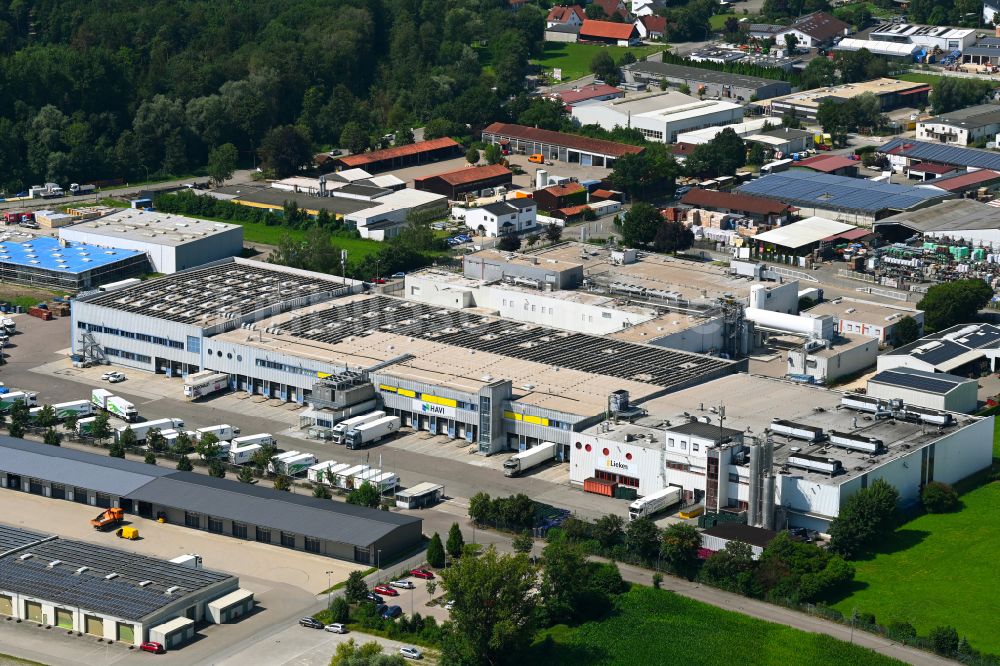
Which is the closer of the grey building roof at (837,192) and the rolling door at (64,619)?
the rolling door at (64,619)

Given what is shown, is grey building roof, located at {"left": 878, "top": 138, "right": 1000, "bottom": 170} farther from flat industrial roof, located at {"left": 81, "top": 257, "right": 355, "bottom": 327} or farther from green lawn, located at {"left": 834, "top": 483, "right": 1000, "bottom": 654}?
green lawn, located at {"left": 834, "top": 483, "right": 1000, "bottom": 654}

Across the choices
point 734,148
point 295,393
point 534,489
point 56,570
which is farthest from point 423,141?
point 56,570

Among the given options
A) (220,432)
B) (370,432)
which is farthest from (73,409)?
(370,432)

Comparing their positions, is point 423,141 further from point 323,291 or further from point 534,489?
point 534,489

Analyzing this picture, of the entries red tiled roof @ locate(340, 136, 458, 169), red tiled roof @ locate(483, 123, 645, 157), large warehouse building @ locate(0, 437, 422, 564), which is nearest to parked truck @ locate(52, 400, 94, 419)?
large warehouse building @ locate(0, 437, 422, 564)

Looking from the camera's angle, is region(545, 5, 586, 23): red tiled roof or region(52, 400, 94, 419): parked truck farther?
region(545, 5, 586, 23): red tiled roof

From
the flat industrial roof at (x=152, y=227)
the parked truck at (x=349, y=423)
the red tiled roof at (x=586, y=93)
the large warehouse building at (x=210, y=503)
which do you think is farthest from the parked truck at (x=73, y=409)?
the red tiled roof at (x=586, y=93)

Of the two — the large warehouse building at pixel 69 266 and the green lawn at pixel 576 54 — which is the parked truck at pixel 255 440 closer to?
the large warehouse building at pixel 69 266
